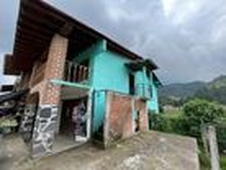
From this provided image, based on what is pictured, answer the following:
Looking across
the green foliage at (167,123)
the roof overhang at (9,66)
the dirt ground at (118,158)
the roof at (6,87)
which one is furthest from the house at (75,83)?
the roof at (6,87)

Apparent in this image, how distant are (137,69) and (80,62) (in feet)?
11.3

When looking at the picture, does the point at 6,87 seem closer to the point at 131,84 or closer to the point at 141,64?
the point at 131,84

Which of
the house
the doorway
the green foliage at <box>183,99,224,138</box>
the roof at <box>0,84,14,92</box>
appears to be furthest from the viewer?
the roof at <box>0,84,14,92</box>

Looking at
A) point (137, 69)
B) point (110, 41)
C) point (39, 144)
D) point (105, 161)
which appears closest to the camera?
point (105, 161)

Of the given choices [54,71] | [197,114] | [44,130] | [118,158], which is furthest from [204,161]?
[54,71]

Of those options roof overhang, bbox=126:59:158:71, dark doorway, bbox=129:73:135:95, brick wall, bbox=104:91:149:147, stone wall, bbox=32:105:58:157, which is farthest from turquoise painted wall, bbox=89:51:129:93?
stone wall, bbox=32:105:58:157

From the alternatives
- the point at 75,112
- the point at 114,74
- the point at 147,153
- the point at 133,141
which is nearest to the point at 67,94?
the point at 75,112

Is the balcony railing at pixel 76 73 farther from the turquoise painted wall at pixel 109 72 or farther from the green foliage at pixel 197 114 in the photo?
the green foliage at pixel 197 114

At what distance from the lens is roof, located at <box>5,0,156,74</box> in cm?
949

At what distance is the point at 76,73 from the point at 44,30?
10.2 ft

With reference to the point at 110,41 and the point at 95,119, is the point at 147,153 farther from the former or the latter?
the point at 110,41

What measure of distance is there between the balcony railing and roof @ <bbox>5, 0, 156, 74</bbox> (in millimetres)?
1130

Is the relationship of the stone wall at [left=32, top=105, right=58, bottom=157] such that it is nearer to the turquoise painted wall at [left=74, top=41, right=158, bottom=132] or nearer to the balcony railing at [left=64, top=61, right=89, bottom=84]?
the turquoise painted wall at [left=74, top=41, right=158, bottom=132]

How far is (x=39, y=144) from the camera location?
32.8 feet
